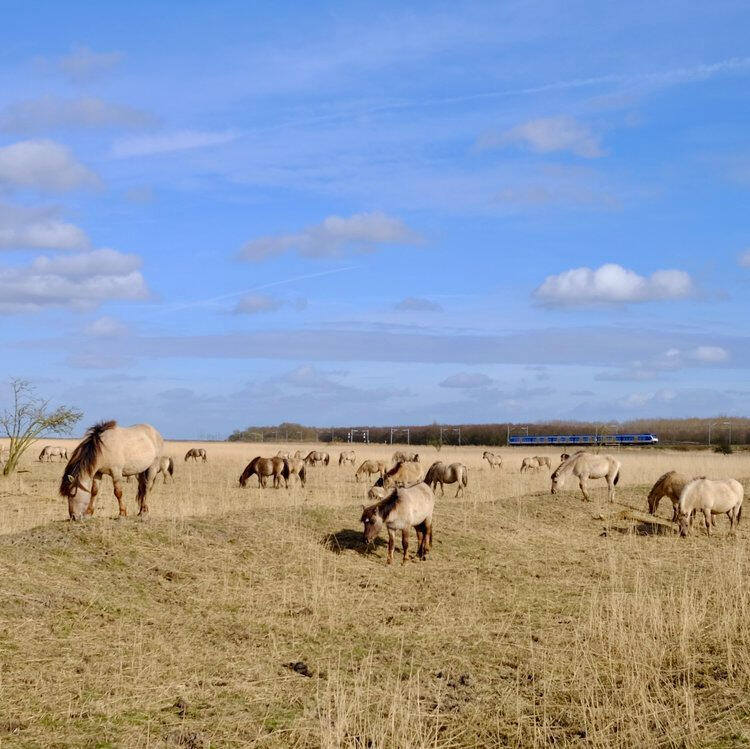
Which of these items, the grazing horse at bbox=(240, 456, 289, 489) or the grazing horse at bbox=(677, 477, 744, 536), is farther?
the grazing horse at bbox=(240, 456, 289, 489)

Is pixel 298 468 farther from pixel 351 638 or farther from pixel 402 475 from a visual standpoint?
pixel 351 638

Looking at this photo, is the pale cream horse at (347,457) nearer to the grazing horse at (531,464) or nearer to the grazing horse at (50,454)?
the grazing horse at (531,464)

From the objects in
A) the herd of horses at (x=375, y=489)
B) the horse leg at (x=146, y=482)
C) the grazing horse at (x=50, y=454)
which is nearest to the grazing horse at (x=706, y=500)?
the herd of horses at (x=375, y=489)

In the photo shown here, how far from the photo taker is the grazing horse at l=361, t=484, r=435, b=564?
1614 cm

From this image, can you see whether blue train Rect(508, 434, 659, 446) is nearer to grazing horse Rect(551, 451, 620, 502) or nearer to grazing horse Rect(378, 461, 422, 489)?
grazing horse Rect(551, 451, 620, 502)

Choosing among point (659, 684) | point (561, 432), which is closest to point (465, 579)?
point (659, 684)

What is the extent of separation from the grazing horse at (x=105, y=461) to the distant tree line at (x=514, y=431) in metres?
71.0

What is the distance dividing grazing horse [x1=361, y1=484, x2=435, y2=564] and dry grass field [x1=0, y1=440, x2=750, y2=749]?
0.45 metres

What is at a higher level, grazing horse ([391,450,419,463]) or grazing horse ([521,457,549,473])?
grazing horse ([391,450,419,463])

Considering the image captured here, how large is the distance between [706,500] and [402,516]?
27.8 ft

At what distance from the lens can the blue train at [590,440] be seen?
8694 centimetres

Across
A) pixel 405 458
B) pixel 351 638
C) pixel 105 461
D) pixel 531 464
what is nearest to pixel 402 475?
pixel 405 458

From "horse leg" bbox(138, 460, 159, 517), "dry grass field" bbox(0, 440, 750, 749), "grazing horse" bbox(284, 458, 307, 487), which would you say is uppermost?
"horse leg" bbox(138, 460, 159, 517)

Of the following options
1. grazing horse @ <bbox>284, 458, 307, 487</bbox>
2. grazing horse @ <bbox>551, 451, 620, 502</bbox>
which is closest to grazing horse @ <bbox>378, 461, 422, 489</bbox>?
grazing horse @ <bbox>551, 451, 620, 502</bbox>
